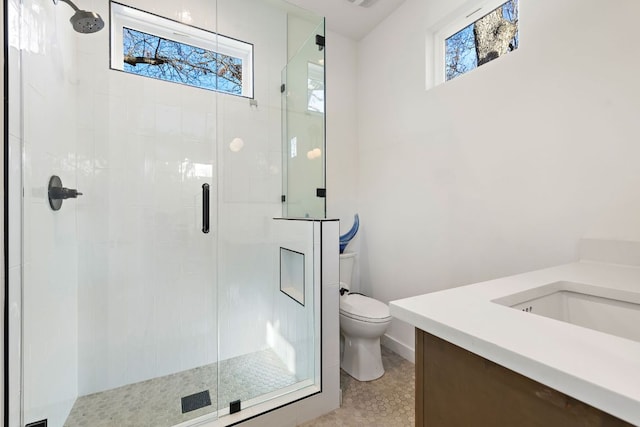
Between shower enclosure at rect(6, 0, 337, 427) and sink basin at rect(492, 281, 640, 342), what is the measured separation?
0.94 meters

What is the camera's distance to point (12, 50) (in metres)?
0.83

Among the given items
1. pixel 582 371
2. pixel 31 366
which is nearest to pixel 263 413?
pixel 31 366

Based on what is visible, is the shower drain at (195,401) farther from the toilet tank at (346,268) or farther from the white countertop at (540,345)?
the white countertop at (540,345)

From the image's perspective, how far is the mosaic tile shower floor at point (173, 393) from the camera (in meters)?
1.39

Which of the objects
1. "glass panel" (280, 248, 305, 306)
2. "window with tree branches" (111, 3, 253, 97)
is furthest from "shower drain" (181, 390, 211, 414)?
"window with tree branches" (111, 3, 253, 97)

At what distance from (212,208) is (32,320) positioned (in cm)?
99

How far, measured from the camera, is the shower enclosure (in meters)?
1.33

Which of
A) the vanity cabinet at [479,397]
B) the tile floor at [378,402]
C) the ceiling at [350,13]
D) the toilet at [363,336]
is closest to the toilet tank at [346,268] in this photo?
the toilet at [363,336]

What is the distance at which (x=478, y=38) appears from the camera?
172cm

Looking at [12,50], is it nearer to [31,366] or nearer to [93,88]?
[93,88]

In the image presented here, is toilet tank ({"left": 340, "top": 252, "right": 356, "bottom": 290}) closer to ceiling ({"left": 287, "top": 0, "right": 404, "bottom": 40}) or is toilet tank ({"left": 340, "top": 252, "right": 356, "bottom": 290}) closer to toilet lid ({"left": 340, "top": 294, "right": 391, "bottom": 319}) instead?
toilet lid ({"left": 340, "top": 294, "right": 391, "bottom": 319})

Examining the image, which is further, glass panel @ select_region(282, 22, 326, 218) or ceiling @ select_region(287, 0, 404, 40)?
ceiling @ select_region(287, 0, 404, 40)

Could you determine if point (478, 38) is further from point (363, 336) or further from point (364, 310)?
point (363, 336)

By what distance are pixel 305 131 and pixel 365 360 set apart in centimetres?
159
